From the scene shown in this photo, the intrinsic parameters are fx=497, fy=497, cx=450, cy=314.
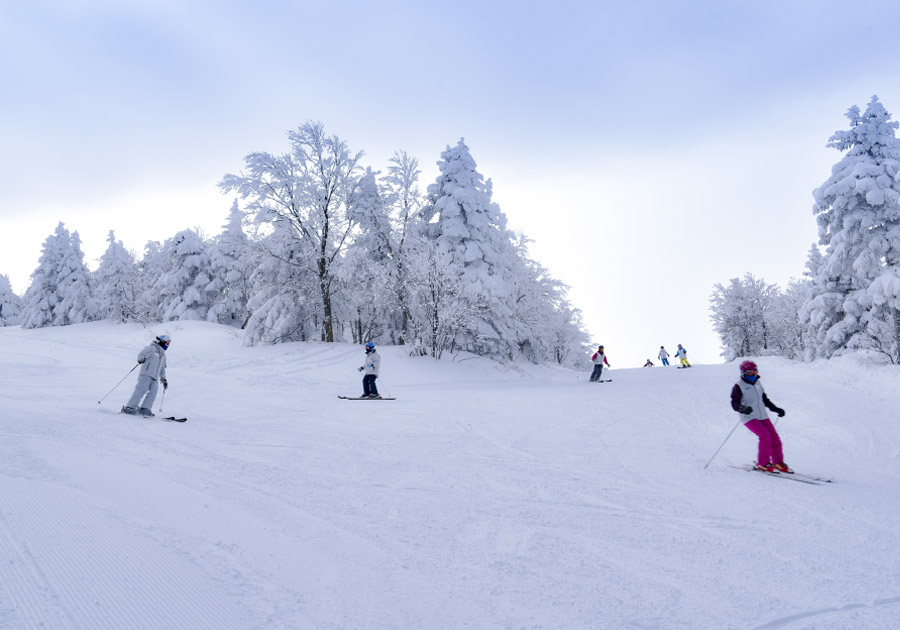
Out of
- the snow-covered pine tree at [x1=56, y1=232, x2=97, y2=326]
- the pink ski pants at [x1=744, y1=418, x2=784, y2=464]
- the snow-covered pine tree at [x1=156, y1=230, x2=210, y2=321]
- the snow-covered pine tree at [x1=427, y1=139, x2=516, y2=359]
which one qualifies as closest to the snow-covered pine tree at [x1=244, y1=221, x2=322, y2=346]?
the snow-covered pine tree at [x1=427, y1=139, x2=516, y2=359]

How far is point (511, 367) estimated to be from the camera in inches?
1027

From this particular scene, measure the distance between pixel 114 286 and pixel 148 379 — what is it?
49388mm

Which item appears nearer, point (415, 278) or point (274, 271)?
point (415, 278)

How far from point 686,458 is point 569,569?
18.1ft

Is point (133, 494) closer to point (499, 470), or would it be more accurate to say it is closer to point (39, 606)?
point (39, 606)

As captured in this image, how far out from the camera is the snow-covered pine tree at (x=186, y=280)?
150 feet

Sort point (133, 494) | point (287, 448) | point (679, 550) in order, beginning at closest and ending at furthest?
point (679, 550) → point (133, 494) → point (287, 448)

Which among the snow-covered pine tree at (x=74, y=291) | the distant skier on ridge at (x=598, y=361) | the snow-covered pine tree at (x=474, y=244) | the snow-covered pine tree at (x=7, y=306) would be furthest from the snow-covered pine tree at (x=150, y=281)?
the distant skier on ridge at (x=598, y=361)

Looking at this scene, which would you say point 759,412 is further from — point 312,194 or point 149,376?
point 312,194

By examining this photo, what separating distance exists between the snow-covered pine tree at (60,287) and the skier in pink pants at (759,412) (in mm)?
59507

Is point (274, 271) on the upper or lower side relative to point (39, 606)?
upper

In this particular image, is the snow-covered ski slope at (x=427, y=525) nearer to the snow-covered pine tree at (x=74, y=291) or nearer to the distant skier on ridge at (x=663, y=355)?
the distant skier on ridge at (x=663, y=355)

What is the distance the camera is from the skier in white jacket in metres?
10.1

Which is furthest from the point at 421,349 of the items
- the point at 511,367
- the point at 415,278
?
the point at 511,367
